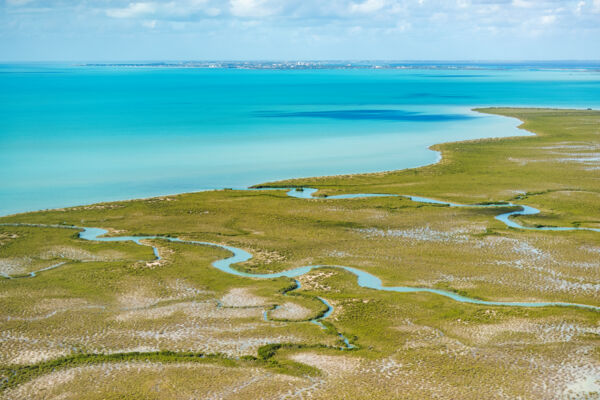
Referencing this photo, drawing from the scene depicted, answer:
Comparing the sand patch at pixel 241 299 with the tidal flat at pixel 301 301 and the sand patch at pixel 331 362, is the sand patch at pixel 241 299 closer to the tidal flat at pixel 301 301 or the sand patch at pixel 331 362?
the tidal flat at pixel 301 301

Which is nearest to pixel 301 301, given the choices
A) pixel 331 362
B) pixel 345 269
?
pixel 345 269

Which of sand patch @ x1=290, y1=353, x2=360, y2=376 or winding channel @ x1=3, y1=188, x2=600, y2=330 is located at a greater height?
winding channel @ x1=3, y1=188, x2=600, y2=330

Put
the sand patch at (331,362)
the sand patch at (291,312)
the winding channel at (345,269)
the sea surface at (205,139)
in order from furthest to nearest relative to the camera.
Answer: the sea surface at (205,139)
the winding channel at (345,269)
the sand patch at (291,312)
the sand patch at (331,362)

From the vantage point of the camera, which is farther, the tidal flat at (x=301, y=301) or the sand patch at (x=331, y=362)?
the sand patch at (x=331, y=362)

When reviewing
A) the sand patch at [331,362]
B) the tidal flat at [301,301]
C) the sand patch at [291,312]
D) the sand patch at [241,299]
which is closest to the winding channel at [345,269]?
the tidal flat at [301,301]

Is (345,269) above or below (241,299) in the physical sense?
above

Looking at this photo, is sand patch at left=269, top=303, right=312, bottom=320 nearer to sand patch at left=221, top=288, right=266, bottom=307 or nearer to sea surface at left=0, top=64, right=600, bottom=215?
sand patch at left=221, top=288, right=266, bottom=307

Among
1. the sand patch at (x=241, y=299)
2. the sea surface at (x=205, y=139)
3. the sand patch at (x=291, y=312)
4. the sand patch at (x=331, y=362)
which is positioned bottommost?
the sand patch at (x=331, y=362)

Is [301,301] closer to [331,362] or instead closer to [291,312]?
[291,312]

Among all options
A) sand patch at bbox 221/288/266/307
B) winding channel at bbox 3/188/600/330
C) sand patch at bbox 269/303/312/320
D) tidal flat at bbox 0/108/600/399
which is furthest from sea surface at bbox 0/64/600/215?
sand patch at bbox 269/303/312/320
